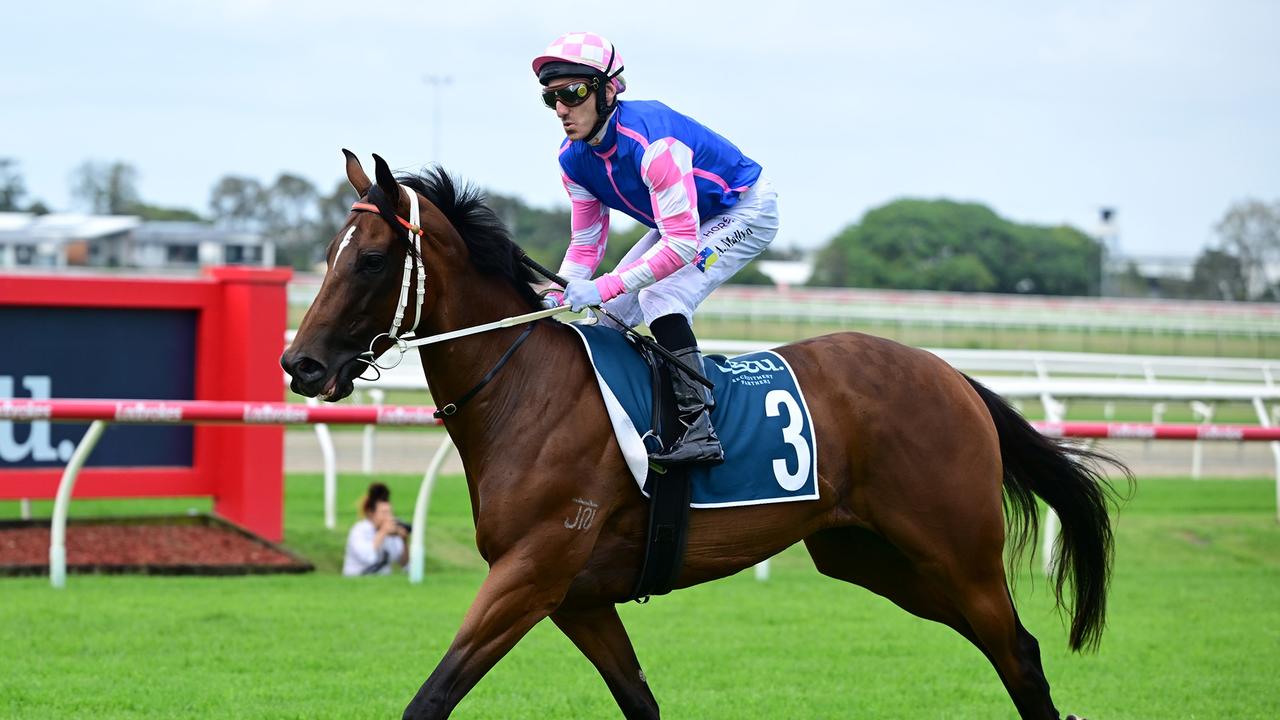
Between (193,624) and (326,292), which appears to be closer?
(326,292)

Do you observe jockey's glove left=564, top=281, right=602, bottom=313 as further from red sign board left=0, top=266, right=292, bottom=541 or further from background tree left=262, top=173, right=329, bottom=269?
background tree left=262, top=173, right=329, bottom=269

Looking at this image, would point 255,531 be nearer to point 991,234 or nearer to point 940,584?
point 940,584

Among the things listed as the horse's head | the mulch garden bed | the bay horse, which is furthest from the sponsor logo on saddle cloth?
the mulch garden bed

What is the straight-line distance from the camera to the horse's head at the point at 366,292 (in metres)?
3.86

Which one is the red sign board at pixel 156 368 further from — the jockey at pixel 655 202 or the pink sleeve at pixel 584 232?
the jockey at pixel 655 202

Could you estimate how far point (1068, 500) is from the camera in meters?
5.17

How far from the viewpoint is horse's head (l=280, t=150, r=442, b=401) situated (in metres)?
3.86

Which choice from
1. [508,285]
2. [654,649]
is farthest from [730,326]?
[508,285]

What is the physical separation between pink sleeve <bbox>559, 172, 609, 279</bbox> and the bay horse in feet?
1.24

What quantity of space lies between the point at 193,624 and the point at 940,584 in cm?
383

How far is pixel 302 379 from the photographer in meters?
3.80

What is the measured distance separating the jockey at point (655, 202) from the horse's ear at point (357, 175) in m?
0.63

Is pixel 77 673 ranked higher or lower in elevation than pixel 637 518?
lower

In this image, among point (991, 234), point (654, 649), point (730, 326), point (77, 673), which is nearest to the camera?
point (77, 673)
